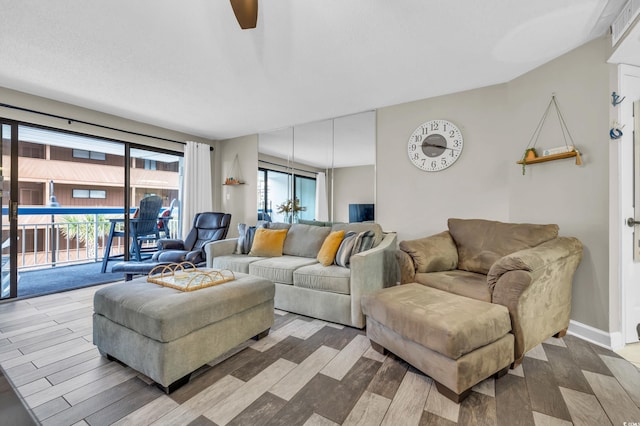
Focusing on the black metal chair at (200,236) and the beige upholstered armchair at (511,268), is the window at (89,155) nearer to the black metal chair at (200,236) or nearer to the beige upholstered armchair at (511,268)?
the black metal chair at (200,236)

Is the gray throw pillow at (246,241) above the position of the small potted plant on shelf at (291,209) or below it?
below

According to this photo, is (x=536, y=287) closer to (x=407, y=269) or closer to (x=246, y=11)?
(x=407, y=269)

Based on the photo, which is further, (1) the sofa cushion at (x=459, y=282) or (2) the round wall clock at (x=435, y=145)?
(2) the round wall clock at (x=435, y=145)

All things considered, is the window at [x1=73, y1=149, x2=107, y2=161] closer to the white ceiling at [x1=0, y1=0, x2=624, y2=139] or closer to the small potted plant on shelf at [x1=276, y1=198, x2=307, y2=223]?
the white ceiling at [x1=0, y1=0, x2=624, y2=139]

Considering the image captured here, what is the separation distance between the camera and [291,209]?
4.50m

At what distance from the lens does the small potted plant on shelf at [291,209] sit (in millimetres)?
4430

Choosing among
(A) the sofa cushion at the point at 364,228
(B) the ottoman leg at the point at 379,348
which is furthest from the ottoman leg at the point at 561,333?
(A) the sofa cushion at the point at 364,228

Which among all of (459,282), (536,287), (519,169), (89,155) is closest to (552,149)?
(519,169)

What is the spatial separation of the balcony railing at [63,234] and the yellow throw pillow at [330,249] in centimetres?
336

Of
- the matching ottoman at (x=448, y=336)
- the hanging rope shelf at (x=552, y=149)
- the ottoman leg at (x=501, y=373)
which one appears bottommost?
the ottoman leg at (x=501, y=373)

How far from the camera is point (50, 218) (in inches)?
195

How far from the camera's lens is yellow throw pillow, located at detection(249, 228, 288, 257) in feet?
10.9

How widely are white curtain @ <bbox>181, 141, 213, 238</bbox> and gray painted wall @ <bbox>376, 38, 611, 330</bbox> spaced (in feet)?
10.1

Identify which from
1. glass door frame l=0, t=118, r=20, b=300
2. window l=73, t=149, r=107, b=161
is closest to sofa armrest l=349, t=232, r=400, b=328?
glass door frame l=0, t=118, r=20, b=300
